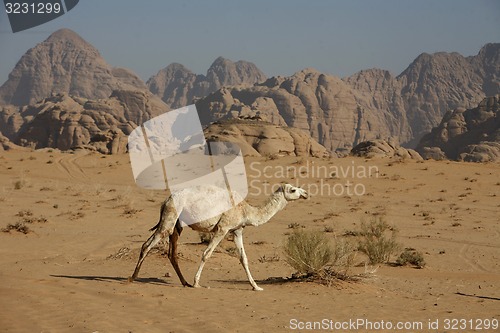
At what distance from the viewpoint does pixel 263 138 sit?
165 ft

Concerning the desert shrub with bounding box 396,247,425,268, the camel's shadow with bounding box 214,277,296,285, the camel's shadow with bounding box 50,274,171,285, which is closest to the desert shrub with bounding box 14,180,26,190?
the camel's shadow with bounding box 50,274,171,285

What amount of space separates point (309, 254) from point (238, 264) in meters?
2.99

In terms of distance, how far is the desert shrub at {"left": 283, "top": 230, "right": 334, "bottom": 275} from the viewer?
10.7 m

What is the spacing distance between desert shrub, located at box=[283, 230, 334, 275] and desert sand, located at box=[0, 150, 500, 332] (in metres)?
0.44

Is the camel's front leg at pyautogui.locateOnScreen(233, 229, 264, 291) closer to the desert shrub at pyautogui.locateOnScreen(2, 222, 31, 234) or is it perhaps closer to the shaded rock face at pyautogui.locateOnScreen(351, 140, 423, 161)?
the desert shrub at pyautogui.locateOnScreen(2, 222, 31, 234)

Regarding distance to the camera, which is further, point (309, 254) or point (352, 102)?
point (352, 102)

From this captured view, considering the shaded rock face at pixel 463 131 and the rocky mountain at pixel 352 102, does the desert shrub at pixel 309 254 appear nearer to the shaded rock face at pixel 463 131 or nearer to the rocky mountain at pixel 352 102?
the shaded rock face at pixel 463 131

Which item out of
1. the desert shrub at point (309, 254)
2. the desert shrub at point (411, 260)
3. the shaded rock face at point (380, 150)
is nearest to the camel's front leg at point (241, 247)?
the desert shrub at point (309, 254)

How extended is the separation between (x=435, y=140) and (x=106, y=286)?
86954 millimetres

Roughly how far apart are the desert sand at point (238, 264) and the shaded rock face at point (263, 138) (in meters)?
14.6

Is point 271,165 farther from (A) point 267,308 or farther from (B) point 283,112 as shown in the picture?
(B) point 283,112

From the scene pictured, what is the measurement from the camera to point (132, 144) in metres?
63.6

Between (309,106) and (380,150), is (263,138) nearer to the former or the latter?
(380,150)

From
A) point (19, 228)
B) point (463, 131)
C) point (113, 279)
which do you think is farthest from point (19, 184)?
point (463, 131)
